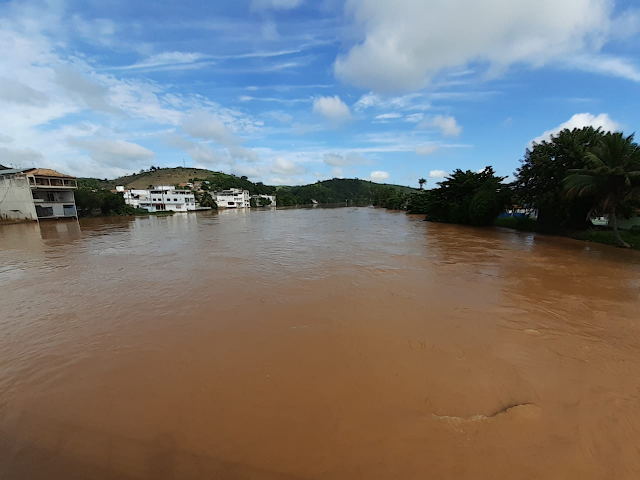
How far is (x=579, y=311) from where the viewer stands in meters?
6.36

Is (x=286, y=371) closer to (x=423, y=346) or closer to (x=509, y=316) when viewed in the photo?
(x=423, y=346)

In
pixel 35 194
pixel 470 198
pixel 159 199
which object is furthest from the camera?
pixel 159 199

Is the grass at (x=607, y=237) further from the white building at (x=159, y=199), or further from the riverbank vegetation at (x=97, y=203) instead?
the white building at (x=159, y=199)

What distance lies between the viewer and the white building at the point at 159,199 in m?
56.7

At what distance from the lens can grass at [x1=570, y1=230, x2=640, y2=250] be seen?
14.2 m

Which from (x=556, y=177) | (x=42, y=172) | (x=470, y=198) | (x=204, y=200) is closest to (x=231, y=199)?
(x=204, y=200)

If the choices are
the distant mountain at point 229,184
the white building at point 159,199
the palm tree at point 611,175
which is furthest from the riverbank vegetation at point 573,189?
the distant mountain at point 229,184

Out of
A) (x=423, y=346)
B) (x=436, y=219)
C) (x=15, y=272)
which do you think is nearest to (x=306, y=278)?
(x=423, y=346)

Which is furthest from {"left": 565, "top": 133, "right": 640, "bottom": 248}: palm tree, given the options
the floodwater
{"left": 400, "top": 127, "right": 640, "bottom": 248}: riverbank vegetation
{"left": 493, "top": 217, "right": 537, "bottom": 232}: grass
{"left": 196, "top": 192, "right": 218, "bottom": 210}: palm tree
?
{"left": 196, "top": 192, "right": 218, "bottom": 210}: palm tree

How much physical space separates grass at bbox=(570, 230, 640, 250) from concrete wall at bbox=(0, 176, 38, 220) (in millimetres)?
51441

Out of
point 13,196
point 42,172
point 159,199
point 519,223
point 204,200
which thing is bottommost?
point 519,223

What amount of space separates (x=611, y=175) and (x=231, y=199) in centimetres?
7636

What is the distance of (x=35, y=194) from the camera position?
35.2 m

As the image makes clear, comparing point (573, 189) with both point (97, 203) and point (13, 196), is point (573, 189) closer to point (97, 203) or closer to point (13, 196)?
point (13, 196)
